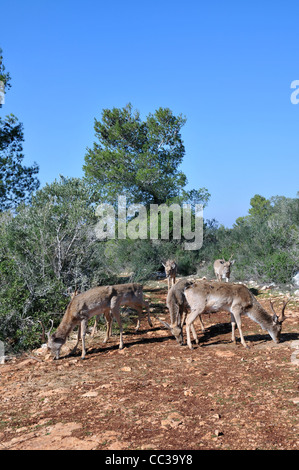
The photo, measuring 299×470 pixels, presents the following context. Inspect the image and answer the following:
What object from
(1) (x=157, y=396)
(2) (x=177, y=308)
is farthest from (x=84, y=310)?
(1) (x=157, y=396)

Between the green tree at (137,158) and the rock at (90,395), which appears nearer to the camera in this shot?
the rock at (90,395)

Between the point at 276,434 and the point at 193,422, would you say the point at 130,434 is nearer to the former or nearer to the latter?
the point at 193,422

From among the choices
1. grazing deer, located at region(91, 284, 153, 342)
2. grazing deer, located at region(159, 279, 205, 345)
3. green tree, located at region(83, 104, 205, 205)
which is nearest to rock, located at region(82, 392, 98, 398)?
grazing deer, located at region(159, 279, 205, 345)

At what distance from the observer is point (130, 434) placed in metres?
4.98

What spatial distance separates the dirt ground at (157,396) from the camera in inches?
192

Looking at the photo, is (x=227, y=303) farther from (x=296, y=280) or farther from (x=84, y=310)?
(x=296, y=280)

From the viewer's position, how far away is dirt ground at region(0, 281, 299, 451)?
4.88m

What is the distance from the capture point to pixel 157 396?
633 cm

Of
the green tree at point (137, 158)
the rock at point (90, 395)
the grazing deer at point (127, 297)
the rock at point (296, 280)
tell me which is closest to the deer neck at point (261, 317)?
the grazing deer at point (127, 297)

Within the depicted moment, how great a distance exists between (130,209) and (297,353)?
23290mm

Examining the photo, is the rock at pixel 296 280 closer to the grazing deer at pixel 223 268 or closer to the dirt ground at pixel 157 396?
the grazing deer at pixel 223 268

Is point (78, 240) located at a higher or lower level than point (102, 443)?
higher
